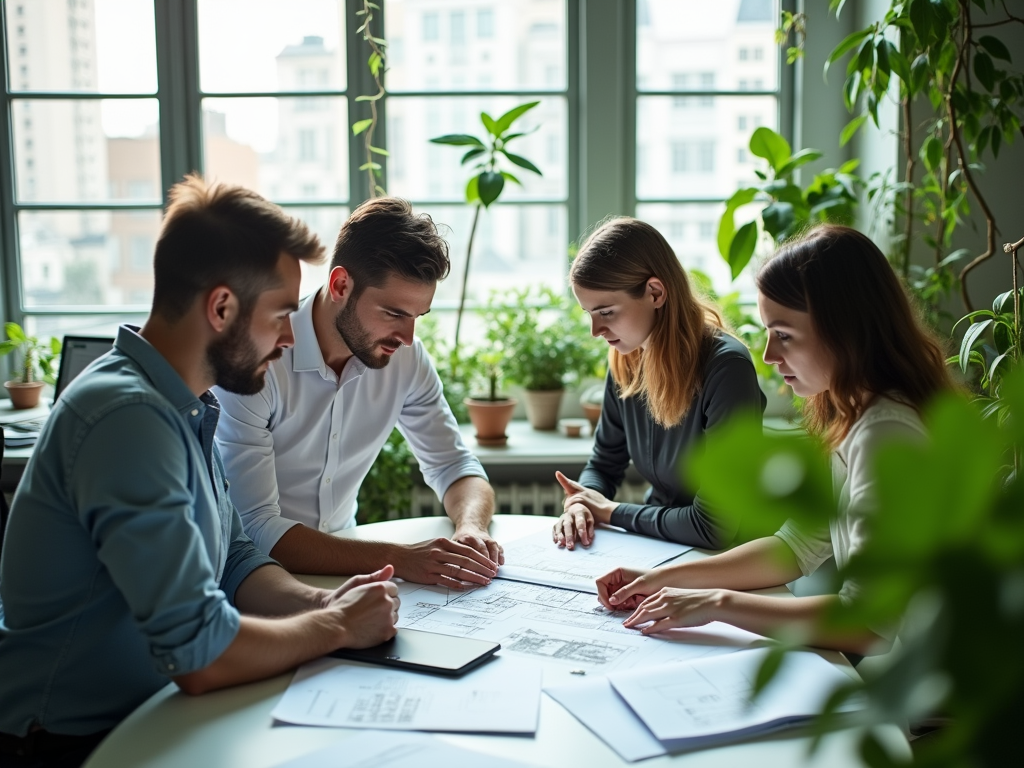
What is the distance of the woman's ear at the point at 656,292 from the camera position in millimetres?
2113

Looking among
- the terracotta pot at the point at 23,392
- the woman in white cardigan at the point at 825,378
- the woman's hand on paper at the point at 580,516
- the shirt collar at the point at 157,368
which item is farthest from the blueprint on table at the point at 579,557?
the terracotta pot at the point at 23,392

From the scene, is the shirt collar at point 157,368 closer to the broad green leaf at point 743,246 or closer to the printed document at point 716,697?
the printed document at point 716,697

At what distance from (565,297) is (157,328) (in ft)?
7.16

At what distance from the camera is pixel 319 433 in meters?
2.10

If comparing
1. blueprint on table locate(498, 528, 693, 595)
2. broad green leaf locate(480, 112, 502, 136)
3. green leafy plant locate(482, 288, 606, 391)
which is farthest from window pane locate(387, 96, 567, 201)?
blueprint on table locate(498, 528, 693, 595)

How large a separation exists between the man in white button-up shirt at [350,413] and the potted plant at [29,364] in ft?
5.25

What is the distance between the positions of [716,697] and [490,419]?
196cm

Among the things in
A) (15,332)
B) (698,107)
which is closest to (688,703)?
(698,107)

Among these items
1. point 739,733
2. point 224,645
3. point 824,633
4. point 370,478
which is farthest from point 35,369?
point 824,633

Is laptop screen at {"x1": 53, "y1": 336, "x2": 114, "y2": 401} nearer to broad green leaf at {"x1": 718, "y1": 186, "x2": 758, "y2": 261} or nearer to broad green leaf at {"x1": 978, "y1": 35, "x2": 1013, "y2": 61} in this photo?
broad green leaf at {"x1": 718, "y1": 186, "x2": 758, "y2": 261}

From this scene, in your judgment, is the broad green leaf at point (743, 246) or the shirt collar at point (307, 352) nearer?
the shirt collar at point (307, 352)

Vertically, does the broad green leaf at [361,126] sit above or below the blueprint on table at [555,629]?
above

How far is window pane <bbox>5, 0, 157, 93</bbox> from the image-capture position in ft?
11.1

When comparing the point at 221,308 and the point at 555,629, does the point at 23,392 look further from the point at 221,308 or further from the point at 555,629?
the point at 555,629
